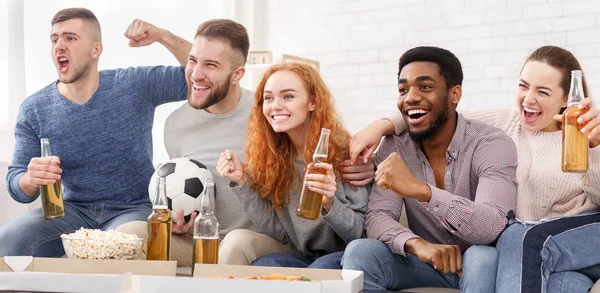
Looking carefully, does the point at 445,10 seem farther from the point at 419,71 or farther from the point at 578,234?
the point at 578,234

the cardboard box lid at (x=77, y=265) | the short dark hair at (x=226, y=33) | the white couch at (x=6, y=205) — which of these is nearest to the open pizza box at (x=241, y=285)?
the cardboard box lid at (x=77, y=265)

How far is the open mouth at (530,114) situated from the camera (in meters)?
2.48

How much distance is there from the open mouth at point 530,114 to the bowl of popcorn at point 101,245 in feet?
4.28

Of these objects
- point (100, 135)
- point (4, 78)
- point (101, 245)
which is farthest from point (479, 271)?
point (4, 78)

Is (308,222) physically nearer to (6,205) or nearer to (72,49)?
(72,49)

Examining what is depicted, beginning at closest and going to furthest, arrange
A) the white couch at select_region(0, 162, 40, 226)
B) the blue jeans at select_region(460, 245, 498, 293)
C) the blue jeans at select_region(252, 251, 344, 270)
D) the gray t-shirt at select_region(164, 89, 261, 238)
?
the blue jeans at select_region(460, 245, 498, 293)
the blue jeans at select_region(252, 251, 344, 270)
the gray t-shirt at select_region(164, 89, 261, 238)
the white couch at select_region(0, 162, 40, 226)

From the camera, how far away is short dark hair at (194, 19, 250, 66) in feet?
9.77

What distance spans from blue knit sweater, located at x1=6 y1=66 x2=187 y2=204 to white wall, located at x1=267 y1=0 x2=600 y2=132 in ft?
9.24

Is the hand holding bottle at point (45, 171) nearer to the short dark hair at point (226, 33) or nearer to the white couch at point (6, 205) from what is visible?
the short dark hair at point (226, 33)

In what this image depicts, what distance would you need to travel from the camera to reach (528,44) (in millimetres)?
5141

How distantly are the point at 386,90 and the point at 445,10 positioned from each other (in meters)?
0.70

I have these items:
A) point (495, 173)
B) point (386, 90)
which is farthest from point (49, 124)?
→ point (386, 90)

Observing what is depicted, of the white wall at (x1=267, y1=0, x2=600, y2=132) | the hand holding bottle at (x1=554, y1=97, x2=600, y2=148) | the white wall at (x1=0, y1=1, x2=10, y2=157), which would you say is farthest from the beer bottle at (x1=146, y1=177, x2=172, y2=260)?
the white wall at (x1=267, y1=0, x2=600, y2=132)

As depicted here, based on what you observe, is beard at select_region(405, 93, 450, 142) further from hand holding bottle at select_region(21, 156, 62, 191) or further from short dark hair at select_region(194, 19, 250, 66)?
hand holding bottle at select_region(21, 156, 62, 191)
